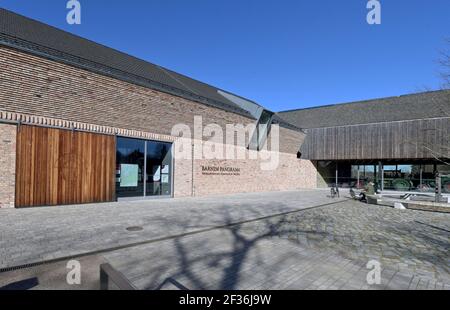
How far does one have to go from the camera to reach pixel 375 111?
30.1m

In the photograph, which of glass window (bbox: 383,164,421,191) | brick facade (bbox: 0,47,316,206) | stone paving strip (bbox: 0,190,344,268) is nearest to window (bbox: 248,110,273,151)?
brick facade (bbox: 0,47,316,206)

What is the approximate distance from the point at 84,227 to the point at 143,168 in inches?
258

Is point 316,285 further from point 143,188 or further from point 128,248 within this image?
point 143,188

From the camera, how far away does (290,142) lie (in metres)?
26.0

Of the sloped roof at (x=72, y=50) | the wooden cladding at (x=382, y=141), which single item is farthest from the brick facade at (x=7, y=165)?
the wooden cladding at (x=382, y=141)

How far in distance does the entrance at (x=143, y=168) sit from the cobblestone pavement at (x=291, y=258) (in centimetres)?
694

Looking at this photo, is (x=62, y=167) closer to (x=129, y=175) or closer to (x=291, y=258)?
(x=129, y=175)

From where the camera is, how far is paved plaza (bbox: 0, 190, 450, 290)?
12.9ft

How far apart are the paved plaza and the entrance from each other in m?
3.48

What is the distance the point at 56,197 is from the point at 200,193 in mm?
7733

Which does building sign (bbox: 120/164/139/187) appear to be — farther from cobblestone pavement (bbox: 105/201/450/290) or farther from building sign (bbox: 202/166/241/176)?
cobblestone pavement (bbox: 105/201/450/290)

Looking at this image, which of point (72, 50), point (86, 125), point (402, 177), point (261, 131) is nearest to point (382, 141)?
point (402, 177)

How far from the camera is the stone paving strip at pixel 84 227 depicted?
500 centimetres

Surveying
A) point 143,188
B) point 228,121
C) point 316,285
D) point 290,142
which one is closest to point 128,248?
point 316,285
